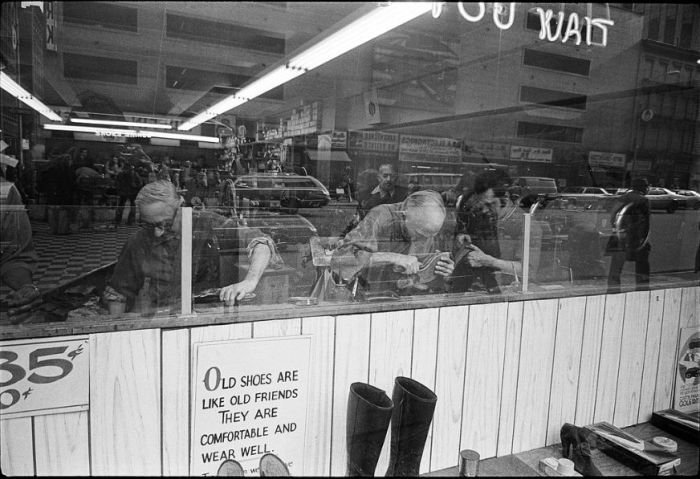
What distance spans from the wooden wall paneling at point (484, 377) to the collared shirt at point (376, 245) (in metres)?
0.34

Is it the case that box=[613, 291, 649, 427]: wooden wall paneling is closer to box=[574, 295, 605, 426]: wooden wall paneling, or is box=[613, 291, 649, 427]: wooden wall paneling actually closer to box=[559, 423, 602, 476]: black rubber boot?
box=[574, 295, 605, 426]: wooden wall paneling

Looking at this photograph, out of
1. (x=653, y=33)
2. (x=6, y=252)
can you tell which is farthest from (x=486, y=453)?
(x=653, y=33)

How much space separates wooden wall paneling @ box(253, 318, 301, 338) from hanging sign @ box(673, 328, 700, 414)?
181cm

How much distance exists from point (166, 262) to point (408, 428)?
911 millimetres

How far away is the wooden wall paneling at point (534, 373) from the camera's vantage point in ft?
5.91

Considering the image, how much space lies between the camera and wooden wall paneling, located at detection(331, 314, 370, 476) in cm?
152

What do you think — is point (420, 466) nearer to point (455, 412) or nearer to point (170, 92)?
point (455, 412)

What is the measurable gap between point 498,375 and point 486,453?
30cm

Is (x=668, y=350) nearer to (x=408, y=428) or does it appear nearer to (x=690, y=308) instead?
(x=690, y=308)

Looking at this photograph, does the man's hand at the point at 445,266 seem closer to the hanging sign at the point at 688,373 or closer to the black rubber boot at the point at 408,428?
the black rubber boot at the point at 408,428

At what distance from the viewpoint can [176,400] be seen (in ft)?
4.34

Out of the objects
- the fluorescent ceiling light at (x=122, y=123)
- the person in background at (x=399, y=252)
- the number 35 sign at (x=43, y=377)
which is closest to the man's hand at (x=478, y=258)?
the person in background at (x=399, y=252)

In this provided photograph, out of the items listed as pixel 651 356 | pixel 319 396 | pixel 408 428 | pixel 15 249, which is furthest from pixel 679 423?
pixel 15 249

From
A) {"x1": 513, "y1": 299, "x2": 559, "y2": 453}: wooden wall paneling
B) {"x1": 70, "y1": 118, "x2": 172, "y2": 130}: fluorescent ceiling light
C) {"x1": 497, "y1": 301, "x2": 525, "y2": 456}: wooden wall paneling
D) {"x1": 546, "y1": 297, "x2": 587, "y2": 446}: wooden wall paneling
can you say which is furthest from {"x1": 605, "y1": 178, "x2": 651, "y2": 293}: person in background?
{"x1": 70, "y1": 118, "x2": 172, "y2": 130}: fluorescent ceiling light
